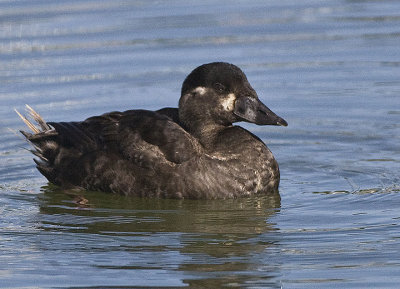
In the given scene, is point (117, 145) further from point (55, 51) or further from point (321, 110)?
point (55, 51)

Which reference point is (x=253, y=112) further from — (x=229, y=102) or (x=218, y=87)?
(x=218, y=87)

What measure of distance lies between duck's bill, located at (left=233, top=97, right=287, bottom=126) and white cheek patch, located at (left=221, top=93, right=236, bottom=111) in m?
0.04

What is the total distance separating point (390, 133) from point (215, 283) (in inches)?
169

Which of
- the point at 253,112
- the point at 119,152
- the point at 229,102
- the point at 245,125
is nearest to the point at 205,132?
the point at 229,102

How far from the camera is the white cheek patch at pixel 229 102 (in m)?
9.70

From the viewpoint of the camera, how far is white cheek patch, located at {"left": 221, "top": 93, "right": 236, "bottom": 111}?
9.70 meters

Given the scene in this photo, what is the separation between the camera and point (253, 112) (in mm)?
9703

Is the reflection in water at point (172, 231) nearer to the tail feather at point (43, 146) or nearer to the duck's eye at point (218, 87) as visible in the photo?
the tail feather at point (43, 146)

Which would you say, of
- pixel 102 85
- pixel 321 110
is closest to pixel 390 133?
pixel 321 110

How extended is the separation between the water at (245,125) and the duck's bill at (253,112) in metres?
0.66

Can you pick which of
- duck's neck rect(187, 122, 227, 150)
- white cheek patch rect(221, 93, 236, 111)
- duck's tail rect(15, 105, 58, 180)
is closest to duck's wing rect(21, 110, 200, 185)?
duck's tail rect(15, 105, 58, 180)

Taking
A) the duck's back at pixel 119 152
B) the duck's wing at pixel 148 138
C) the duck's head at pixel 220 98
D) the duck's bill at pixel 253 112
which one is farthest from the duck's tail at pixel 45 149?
the duck's bill at pixel 253 112

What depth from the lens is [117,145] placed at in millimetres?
9734

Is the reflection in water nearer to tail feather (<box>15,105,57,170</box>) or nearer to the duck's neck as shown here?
tail feather (<box>15,105,57,170</box>)
